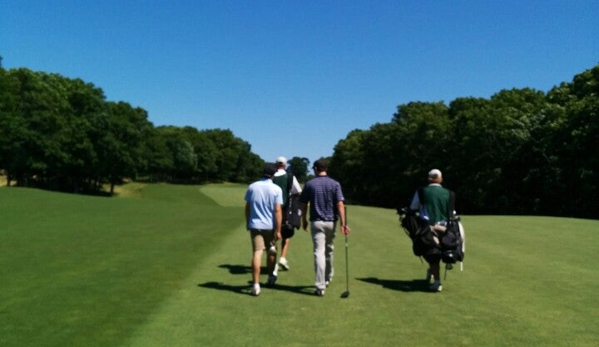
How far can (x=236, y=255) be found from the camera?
561 inches

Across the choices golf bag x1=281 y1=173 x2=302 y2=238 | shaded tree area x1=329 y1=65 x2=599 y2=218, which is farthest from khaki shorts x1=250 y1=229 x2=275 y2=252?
shaded tree area x1=329 y1=65 x2=599 y2=218

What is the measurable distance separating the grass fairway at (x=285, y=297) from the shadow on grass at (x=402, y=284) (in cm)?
2

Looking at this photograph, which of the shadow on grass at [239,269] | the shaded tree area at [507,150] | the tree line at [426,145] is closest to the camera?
the shadow on grass at [239,269]

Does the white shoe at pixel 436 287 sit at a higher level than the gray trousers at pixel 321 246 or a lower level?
lower

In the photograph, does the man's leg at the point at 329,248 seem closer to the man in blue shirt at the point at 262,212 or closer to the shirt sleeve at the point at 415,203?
the man in blue shirt at the point at 262,212

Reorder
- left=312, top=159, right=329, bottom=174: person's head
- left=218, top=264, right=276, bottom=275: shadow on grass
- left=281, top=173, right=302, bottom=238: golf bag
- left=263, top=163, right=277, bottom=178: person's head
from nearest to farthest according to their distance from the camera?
left=263, top=163, right=277, bottom=178: person's head
left=312, top=159, right=329, bottom=174: person's head
left=281, top=173, right=302, bottom=238: golf bag
left=218, top=264, right=276, bottom=275: shadow on grass

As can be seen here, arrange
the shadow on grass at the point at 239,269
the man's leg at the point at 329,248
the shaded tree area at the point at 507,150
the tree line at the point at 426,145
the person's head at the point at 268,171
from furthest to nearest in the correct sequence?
the tree line at the point at 426,145, the shaded tree area at the point at 507,150, the shadow on grass at the point at 239,269, the person's head at the point at 268,171, the man's leg at the point at 329,248

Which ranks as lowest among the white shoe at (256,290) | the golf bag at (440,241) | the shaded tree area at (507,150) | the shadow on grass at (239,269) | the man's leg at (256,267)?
the shadow on grass at (239,269)

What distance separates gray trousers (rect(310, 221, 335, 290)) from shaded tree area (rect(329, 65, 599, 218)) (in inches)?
1716

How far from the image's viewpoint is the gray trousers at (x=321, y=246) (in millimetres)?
9373

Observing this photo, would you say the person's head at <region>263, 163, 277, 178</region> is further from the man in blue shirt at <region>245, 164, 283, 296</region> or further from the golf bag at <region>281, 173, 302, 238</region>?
the golf bag at <region>281, 173, 302, 238</region>

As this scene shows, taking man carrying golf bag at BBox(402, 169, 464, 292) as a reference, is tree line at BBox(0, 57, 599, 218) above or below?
above

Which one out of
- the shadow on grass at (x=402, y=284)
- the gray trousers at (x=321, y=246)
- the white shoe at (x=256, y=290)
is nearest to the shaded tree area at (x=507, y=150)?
the shadow on grass at (x=402, y=284)

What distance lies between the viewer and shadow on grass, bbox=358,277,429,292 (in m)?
10.0
